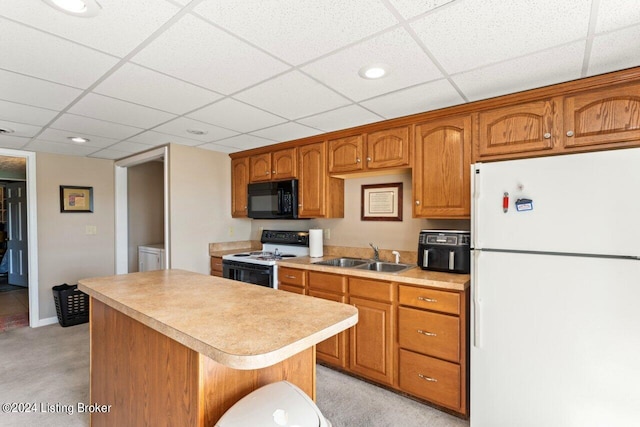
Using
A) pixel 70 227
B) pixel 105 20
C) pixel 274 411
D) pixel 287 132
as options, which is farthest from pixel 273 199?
pixel 70 227

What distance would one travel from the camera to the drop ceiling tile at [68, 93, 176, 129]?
226 centimetres

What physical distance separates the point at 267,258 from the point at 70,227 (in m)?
2.90

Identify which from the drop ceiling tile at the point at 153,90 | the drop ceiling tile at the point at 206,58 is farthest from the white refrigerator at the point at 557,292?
the drop ceiling tile at the point at 153,90

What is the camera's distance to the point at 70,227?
4.25m

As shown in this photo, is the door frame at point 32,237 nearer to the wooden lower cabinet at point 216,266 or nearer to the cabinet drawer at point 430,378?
the wooden lower cabinet at point 216,266

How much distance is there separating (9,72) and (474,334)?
3.10m

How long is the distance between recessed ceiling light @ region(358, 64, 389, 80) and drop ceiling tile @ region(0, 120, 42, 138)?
3000mm

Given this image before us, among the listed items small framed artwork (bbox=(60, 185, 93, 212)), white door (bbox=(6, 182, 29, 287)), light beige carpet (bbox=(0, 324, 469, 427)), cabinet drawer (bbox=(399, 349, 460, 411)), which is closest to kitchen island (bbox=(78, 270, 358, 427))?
light beige carpet (bbox=(0, 324, 469, 427))

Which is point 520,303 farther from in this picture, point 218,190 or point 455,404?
point 218,190

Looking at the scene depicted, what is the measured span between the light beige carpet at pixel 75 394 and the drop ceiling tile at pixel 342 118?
217cm

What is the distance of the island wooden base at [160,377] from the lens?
1.11 meters

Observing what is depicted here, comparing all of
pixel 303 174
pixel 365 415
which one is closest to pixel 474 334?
pixel 365 415

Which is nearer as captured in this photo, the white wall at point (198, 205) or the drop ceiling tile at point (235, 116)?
the drop ceiling tile at point (235, 116)

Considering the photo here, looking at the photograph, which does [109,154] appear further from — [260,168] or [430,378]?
[430,378]
